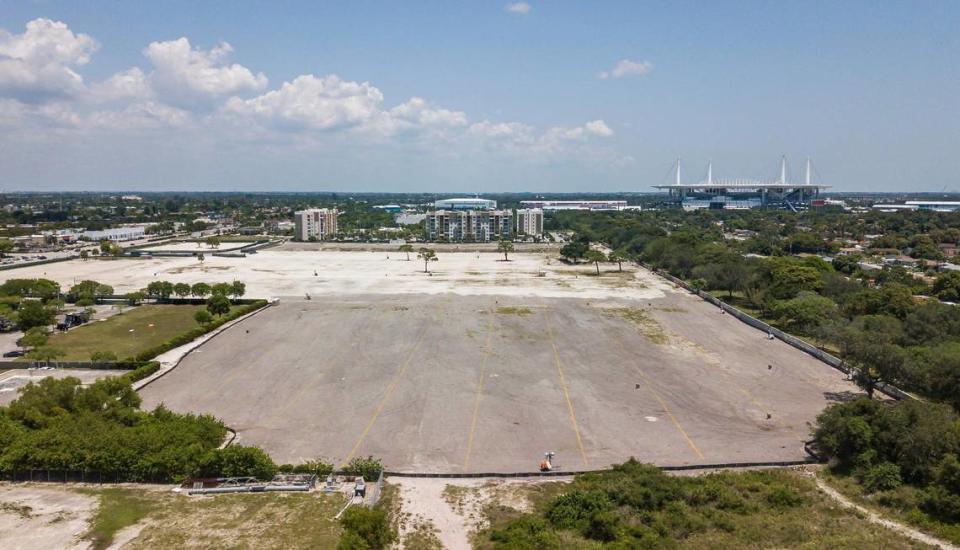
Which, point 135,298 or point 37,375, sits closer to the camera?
point 37,375

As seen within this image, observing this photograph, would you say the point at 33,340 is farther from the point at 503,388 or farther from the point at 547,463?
the point at 547,463

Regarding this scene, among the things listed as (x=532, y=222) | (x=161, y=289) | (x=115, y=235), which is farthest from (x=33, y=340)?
(x=532, y=222)

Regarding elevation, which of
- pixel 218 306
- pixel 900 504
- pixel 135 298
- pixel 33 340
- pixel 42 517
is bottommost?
pixel 42 517

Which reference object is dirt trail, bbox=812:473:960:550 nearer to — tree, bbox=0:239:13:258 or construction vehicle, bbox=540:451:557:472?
construction vehicle, bbox=540:451:557:472

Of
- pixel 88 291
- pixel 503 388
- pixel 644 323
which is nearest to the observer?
pixel 503 388

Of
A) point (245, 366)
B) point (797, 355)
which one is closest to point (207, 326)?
point (245, 366)

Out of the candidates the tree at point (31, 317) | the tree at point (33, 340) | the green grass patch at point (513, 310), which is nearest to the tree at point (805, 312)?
the green grass patch at point (513, 310)
